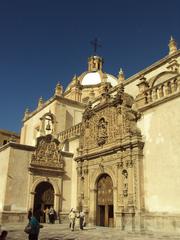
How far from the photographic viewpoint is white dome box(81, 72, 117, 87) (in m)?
32.2

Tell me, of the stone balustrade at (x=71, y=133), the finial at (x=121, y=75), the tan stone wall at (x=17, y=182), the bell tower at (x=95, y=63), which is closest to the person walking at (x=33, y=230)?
the tan stone wall at (x=17, y=182)

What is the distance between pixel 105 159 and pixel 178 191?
5254mm

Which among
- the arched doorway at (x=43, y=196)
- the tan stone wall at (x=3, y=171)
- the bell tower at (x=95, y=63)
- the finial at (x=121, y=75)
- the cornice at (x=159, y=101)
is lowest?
the arched doorway at (x=43, y=196)

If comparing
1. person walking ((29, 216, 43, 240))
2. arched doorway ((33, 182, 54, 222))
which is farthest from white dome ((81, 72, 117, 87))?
person walking ((29, 216, 43, 240))

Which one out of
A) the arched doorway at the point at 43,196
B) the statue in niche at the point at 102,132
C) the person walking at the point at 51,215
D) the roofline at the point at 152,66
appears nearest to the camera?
the statue in niche at the point at 102,132

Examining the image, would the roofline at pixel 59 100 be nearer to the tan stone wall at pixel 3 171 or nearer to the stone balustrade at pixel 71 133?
the stone balustrade at pixel 71 133

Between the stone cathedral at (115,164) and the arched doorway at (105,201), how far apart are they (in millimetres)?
50

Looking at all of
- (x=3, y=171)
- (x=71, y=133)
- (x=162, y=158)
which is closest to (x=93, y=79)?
(x=71, y=133)

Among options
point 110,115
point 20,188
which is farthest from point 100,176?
point 20,188

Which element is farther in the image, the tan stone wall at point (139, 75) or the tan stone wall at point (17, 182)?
the tan stone wall at point (139, 75)

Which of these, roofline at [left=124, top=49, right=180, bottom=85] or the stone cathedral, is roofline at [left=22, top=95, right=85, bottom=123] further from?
roofline at [left=124, top=49, right=180, bottom=85]

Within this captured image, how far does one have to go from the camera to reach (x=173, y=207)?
1083cm

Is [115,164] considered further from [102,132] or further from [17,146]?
[17,146]

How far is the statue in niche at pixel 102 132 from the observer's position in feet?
50.8
